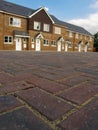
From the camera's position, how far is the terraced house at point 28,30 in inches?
797

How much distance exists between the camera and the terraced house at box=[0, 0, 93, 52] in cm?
2025

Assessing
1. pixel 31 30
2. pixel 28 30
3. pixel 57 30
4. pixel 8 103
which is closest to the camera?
pixel 8 103

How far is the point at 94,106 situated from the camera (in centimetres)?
152

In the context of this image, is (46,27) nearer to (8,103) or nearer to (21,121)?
(8,103)

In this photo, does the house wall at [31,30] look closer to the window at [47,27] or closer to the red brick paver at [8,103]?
the window at [47,27]

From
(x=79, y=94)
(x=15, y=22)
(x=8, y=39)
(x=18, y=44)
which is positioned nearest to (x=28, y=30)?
(x=15, y=22)

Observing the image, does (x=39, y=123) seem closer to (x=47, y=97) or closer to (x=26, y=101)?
(x=26, y=101)

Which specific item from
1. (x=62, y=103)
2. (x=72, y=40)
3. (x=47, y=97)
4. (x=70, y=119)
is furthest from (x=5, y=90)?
(x=72, y=40)

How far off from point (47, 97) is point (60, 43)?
27.8 metres

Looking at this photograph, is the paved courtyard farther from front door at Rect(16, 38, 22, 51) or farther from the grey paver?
front door at Rect(16, 38, 22, 51)

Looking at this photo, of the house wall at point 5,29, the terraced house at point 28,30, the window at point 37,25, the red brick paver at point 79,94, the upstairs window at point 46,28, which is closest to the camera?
the red brick paver at point 79,94

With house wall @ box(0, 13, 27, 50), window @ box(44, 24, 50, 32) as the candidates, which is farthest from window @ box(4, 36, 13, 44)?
window @ box(44, 24, 50, 32)

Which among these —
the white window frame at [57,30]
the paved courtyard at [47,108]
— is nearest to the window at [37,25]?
the white window frame at [57,30]

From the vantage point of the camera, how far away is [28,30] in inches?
894
